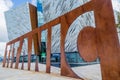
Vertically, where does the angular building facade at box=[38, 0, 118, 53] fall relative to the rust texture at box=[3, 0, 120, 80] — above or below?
above

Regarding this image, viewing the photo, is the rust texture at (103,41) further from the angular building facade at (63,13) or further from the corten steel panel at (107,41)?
the angular building facade at (63,13)

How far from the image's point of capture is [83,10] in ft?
14.3

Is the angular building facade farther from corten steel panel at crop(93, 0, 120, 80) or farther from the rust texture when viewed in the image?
corten steel panel at crop(93, 0, 120, 80)

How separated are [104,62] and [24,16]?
3171 cm

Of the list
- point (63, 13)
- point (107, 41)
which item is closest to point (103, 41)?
point (107, 41)

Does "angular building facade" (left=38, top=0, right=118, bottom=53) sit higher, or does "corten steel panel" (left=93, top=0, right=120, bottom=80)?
"angular building facade" (left=38, top=0, right=118, bottom=53)

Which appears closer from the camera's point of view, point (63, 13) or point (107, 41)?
point (107, 41)

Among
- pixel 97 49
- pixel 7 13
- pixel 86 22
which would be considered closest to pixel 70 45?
pixel 86 22

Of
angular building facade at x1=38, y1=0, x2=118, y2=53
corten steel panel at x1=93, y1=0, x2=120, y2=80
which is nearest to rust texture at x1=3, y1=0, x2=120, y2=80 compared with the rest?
corten steel panel at x1=93, y1=0, x2=120, y2=80

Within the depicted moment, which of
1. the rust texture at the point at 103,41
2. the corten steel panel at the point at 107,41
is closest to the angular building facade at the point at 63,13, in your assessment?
the rust texture at the point at 103,41

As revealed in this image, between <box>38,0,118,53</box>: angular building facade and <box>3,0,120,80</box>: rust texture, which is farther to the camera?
<box>38,0,118,53</box>: angular building facade

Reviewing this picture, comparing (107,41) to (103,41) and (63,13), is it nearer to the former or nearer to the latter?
(103,41)

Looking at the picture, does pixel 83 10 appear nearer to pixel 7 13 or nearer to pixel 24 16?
pixel 24 16

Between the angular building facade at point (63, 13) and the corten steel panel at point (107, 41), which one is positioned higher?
the angular building facade at point (63, 13)
